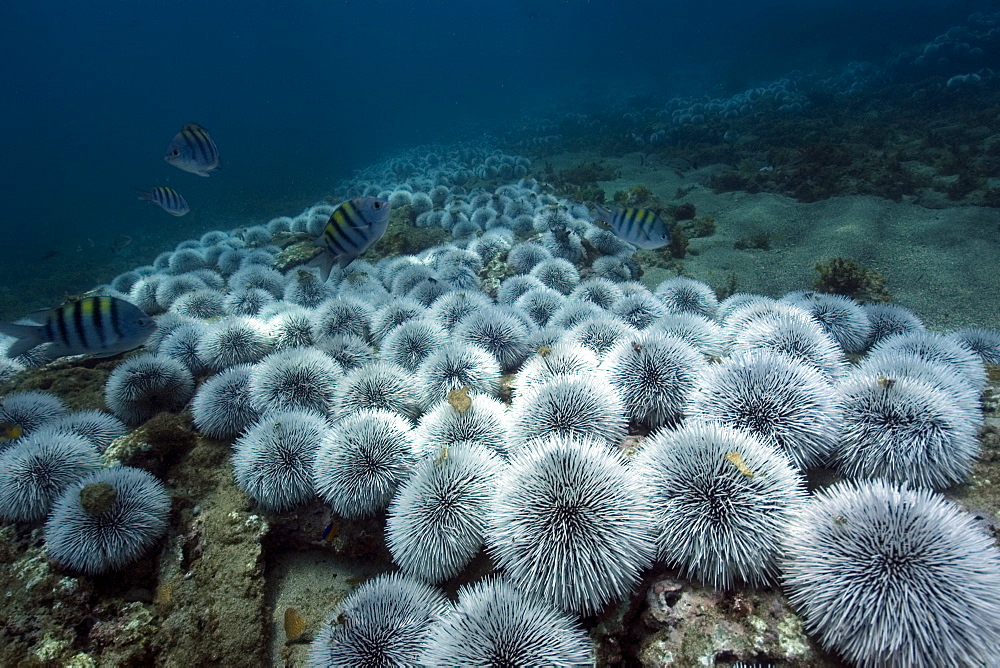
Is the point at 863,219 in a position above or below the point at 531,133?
below

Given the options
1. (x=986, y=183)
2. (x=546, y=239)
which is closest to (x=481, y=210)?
(x=546, y=239)

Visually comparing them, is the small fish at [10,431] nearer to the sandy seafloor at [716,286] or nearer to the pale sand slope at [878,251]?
the sandy seafloor at [716,286]

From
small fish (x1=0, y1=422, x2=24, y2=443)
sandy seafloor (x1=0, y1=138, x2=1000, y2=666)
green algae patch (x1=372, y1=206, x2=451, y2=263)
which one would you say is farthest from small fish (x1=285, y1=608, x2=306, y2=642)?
green algae patch (x1=372, y1=206, x2=451, y2=263)

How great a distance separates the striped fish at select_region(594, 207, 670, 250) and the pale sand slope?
1962mm

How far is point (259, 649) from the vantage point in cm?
260

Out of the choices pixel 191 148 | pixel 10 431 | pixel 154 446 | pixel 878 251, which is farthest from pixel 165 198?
pixel 878 251

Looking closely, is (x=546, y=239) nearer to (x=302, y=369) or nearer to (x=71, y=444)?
(x=302, y=369)

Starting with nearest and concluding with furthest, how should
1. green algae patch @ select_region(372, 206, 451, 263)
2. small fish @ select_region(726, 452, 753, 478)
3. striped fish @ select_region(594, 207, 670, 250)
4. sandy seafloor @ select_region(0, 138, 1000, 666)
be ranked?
small fish @ select_region(726, 452, 753, 478)
sandy seafloor @ select_region(0, 138, 1000, 666)
striped fish @ select_region(594, 207, 670, 250)
green algae patch @ select_region(372, 206, 451, 263)

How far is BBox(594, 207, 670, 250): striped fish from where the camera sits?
5512 millimetres

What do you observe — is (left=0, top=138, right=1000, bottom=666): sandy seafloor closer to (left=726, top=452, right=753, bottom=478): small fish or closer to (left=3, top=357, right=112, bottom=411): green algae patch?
(left=3, top=357, right=112, bottom=411): green algae patch

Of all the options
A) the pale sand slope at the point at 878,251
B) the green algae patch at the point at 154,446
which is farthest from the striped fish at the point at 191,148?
the pale sand slope at the point at 878,251

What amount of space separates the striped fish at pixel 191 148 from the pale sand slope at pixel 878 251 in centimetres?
735

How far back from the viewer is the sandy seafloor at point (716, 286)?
2.65 meters

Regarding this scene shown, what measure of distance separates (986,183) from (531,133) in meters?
29.0
